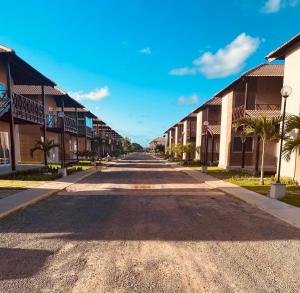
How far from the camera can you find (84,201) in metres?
8.65

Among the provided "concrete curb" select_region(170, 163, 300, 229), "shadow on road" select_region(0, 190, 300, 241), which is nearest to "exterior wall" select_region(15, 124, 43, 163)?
"shadow on road" select_region(0, 190, 300, 241)

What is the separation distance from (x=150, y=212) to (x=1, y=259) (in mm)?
4278

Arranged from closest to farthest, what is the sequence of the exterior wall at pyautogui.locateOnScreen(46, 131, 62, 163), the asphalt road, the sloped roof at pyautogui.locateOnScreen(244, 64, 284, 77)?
the asphalt road → the sloped roof at pyautogui.locateOnScreen(244, 64, 284, 77) → the exterior wall at pyautogui.locateOnScreen(46, 131, 62, 163)

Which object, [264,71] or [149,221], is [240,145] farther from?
[149,221]

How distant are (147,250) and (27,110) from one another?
1676 centimetres

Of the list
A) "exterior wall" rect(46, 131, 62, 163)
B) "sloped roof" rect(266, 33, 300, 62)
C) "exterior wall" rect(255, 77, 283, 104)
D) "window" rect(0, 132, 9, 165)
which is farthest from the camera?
"exterior wall" rect(46, 131, 62, 163)

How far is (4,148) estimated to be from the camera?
1873 cm

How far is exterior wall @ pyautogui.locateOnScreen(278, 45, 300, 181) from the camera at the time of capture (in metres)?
12.1

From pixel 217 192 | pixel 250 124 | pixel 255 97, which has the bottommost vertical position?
pixel 217 192

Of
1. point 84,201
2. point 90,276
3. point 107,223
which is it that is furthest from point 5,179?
point 90,276

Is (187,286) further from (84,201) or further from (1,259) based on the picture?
(84,201)

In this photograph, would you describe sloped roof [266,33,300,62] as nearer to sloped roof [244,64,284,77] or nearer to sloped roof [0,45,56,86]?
sloped roof [244,64,284,77]

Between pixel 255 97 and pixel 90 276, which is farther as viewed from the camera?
pixel 255 97

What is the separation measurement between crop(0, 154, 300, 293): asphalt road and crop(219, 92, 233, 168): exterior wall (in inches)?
604
